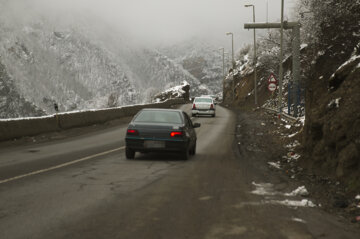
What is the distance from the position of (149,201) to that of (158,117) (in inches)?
230

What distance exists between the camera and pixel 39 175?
9.23 m

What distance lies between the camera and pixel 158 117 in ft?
41.2

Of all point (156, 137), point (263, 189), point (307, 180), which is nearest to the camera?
point (263, 189)

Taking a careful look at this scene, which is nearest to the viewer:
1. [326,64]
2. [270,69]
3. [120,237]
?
[120,237]

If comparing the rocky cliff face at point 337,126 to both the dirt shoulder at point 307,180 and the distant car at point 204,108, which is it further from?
the distant car at point 204,108

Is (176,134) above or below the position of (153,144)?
above

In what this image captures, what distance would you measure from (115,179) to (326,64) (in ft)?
37.5

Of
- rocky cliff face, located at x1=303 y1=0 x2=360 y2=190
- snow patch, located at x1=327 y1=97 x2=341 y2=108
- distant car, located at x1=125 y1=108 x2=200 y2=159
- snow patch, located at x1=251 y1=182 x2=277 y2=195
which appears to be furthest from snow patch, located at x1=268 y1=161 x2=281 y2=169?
snow patch, located at x1=251 y1=182 x2=277 y2=195

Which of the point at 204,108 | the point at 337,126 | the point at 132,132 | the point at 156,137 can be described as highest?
the point at 337,126

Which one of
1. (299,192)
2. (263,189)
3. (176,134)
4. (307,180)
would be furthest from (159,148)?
(299,192)

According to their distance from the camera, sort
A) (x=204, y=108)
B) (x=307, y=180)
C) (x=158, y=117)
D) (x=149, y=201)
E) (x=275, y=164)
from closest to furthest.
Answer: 1. (x=149, y=201)
2. (x=307, y=180)
3. (x=275, y=164)
4. (x=158, y=117)
5. (x=204, y=108)

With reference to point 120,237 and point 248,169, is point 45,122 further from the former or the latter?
point 120,237

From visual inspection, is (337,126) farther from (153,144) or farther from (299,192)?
(153,144)

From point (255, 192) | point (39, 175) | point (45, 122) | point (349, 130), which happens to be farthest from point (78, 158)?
point (45, 122)
